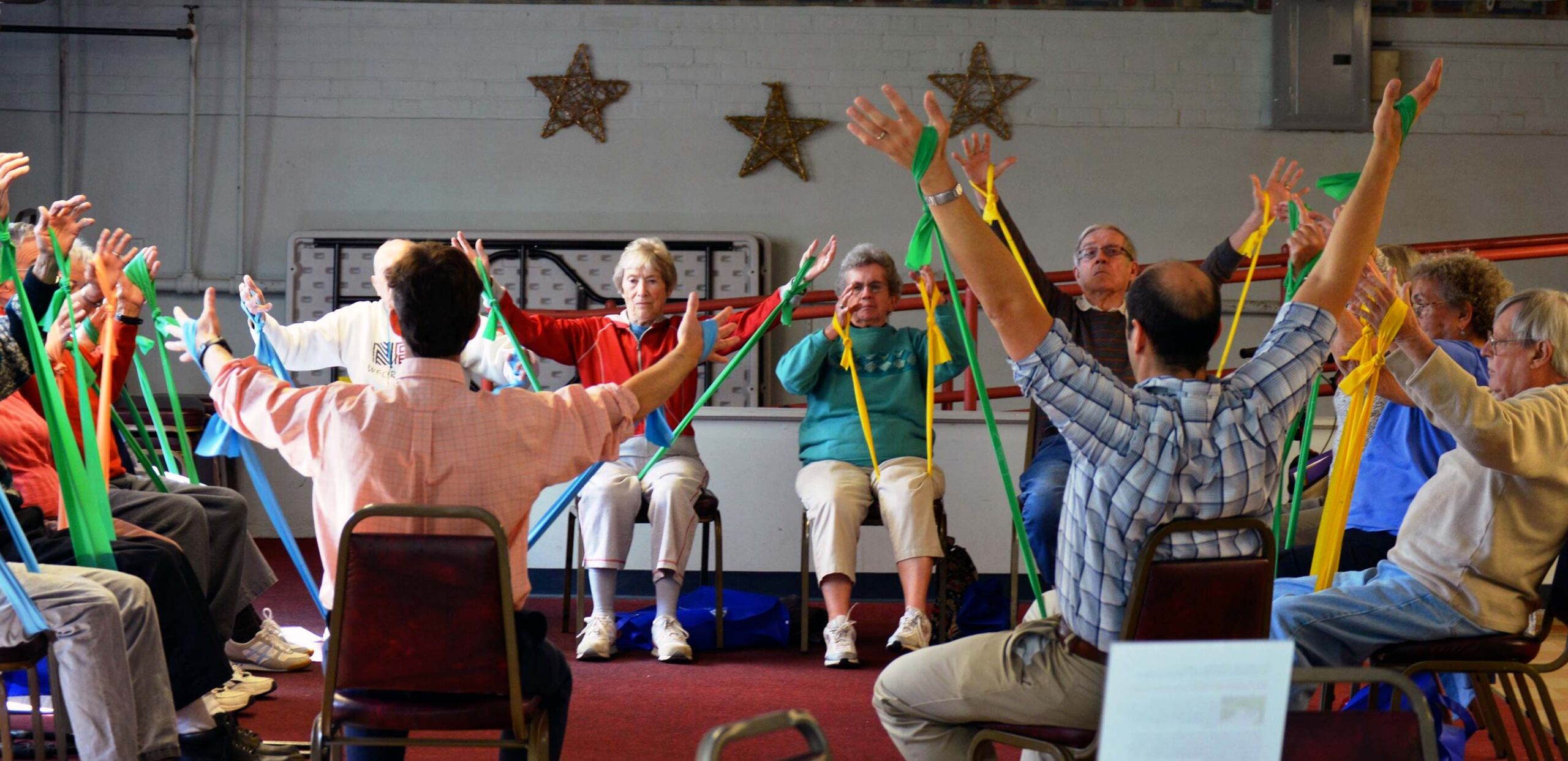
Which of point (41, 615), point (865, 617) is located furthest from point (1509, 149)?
point (41, 615)

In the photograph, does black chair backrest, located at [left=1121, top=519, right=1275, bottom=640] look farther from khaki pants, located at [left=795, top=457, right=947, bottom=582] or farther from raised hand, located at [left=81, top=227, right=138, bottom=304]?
raised hand, located at [left=81, top=227, right=138, bottom=304]

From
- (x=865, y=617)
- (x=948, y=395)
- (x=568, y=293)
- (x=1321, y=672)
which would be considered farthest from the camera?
(x=568, y=293)

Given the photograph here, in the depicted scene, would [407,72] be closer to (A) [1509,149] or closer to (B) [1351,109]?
(B) [1351,109]

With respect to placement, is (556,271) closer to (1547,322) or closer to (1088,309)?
(1088,309)

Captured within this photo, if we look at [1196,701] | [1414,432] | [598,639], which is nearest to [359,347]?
[598,639]

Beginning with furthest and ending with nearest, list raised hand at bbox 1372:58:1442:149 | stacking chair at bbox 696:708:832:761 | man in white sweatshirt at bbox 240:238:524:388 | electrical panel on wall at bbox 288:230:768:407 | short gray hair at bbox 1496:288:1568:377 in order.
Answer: electrical panel on wall at bbox 288:230:768:407, man in white sweatshirt at bbox 240:238:524:388, short gray hair at bbox 1496:288:1568:377, raised hand at bbox 1372:58:1442:149, stacking chair at bbox 696:708:832:761

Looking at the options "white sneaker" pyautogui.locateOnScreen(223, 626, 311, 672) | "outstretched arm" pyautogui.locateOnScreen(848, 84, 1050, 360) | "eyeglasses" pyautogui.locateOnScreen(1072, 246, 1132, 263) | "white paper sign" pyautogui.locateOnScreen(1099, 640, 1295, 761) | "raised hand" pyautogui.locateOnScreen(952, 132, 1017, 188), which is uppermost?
"raised hand" pyautogui.locateOnScreen(952, 132, 1017, 188)

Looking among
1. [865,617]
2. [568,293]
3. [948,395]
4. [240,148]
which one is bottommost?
[865,617]

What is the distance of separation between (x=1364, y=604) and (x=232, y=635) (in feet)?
9.29

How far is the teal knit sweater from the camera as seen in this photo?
161 inches

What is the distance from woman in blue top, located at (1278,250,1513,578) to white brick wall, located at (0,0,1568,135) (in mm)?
3979

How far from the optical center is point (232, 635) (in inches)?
140

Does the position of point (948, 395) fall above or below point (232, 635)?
above

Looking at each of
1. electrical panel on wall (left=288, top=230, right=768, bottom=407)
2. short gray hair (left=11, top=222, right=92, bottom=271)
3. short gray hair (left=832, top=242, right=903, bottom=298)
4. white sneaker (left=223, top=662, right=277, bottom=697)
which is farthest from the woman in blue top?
electrical panel on wall (left=288, top=230, right=768, bottom=407)
